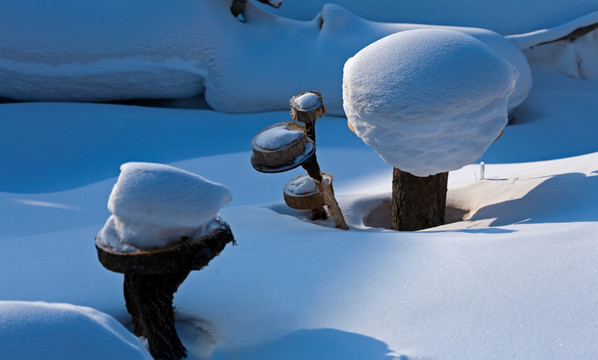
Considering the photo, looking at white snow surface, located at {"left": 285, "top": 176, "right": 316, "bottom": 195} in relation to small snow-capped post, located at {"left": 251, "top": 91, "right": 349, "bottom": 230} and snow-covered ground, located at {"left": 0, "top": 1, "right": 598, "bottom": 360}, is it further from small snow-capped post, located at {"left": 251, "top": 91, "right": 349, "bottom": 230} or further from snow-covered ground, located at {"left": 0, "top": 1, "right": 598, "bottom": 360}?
snow-covered ground, located at {"left": 0, "top": 1, "right": 598, "bottom": 360}

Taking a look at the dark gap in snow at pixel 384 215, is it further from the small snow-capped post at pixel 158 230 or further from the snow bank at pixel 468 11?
the snow bank at pixel 468 11

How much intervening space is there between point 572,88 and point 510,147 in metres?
1.34

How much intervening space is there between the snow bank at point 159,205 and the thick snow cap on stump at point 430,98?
3.11 ft

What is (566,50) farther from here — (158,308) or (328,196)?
(158,308)

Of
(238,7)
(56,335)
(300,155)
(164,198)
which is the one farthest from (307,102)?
(238,7)

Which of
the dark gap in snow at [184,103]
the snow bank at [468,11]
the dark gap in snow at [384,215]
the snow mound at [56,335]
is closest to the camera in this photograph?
the snow mound at [56,335]

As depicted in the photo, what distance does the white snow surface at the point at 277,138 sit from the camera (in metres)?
2.28

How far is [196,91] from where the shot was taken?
4.71 metres

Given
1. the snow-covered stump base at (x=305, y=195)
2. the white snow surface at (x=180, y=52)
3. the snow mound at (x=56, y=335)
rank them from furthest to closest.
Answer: the white snow surface at (x=180, y=52), the snow-covered stump base at (x=305, y=195), the snow mound at (x=56, y=335)

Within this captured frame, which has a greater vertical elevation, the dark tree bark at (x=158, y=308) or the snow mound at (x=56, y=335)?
the snow mound at (x=56, y=335)

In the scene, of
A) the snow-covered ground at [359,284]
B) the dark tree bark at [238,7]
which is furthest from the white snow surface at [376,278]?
the dark tree bark at [238,7]

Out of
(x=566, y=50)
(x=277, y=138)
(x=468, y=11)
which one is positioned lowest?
(x=566, y=50)

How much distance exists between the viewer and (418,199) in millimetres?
2537

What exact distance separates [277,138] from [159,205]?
3.41 ft
